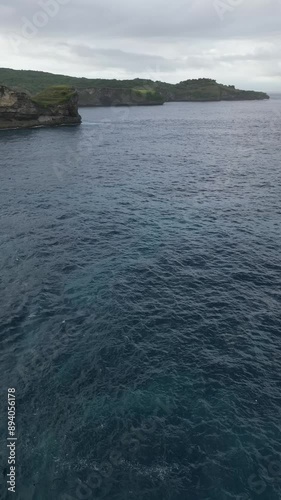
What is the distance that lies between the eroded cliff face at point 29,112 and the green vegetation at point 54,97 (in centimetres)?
132

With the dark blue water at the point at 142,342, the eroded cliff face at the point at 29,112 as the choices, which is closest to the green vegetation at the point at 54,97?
the eroded cliff face at the point at 29,112

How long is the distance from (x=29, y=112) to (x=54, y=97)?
22.8m

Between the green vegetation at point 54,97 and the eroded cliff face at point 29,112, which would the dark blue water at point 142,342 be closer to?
the eroded cliff face at point 29,112

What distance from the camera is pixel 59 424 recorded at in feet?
91.7

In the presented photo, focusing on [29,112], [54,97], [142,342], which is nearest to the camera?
[142,342]

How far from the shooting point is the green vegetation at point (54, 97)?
6567 inches

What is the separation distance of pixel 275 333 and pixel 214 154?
9653 centimetres

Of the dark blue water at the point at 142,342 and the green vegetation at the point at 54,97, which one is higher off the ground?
the green vegetation at the point at 54,97

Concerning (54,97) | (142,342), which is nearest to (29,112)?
(54,97)

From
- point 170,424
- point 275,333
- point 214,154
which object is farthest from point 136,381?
point 214,154

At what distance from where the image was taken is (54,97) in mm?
175125

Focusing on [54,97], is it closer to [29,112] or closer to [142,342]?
[29,112]

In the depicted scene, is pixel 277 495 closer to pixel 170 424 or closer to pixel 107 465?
pixel 170 424

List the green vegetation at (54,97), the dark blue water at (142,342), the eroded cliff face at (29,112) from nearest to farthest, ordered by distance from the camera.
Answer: the dark blue water at (142,342) < the eroded cliff face at (29,112) < the green vegetation at (54,97)
